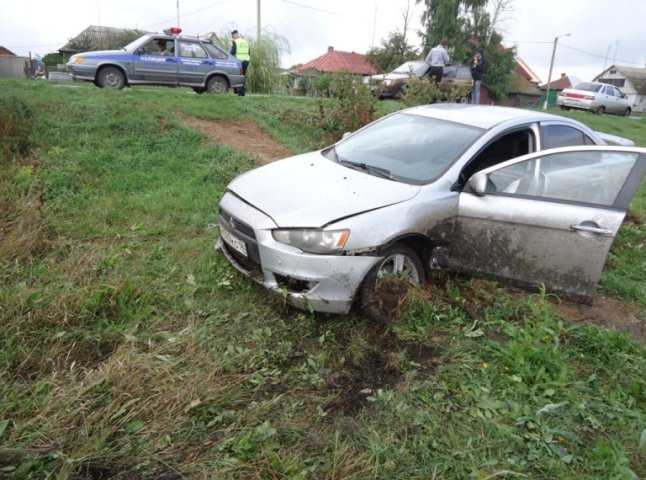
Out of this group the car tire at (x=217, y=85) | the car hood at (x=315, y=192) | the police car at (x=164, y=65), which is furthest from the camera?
the car tire at (x=217, y=85)

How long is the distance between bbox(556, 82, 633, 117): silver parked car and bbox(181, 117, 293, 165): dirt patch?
57.9 feet

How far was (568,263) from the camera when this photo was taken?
3.45 m

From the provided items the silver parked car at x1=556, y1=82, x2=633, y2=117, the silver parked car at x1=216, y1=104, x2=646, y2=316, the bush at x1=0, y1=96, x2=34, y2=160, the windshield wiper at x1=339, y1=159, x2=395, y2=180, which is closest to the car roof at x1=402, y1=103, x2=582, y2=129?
the silver parked car at x1=216, y1=104, x2=646, y2=316

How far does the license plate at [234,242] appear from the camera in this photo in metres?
3.42

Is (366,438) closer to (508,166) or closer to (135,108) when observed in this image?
(508,166)

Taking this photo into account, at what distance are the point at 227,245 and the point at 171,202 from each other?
2.05m

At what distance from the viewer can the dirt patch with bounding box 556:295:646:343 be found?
3602mm

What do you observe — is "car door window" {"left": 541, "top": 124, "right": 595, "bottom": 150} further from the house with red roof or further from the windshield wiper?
the house with red roof

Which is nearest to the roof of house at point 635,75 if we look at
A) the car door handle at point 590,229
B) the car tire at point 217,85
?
the car tire at point 217,85

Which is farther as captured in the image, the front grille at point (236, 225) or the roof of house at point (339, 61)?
the roof of house at point (339, 61)

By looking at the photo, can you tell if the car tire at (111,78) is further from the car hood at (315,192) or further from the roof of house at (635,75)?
the roof of house at (635,75)

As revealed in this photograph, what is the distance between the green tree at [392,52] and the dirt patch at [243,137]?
2873 cm

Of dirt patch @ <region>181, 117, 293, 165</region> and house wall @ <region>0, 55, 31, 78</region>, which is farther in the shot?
house wall @ <region>0, 55, 31, 78</region>

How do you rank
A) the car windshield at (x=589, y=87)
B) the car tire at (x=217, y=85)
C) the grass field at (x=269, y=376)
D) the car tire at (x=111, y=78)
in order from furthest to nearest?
the car windshield at (x=589, y=87)
the car tire at (x=217, y=85)
the car tire at (x=111, y=78)
the grass field at (x=269, y=376)
